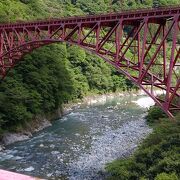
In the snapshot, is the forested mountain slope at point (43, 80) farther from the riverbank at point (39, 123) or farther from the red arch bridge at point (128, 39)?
the red arch bridge at point (128, 39)

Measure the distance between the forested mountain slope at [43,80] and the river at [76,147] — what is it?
2820mm

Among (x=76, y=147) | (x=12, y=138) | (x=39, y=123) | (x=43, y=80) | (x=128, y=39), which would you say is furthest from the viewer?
(x=43, y=80)

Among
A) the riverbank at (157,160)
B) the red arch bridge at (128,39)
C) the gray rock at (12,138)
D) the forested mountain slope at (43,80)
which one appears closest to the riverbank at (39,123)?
the gray rock at (12,138)

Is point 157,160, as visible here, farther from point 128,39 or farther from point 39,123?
point 39,123

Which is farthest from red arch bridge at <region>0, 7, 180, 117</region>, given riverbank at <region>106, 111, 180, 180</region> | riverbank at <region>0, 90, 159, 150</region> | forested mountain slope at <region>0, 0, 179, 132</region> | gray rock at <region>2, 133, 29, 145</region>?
gray rock at <region>2, 133, 29, 145</region>

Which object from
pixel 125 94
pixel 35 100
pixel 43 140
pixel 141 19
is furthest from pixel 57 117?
pixel 125 94

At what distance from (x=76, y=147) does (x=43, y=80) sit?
43.5ft

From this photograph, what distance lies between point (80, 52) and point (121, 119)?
26083 millimetres

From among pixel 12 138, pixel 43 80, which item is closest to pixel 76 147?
pixel 12 138

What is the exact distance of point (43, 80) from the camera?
39.6 metres

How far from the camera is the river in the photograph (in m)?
22.7

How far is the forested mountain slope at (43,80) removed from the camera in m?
32.3

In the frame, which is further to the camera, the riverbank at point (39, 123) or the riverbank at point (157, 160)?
the riverbank at point (39, 123)

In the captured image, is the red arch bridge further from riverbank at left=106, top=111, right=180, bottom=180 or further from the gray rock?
the gray rock
